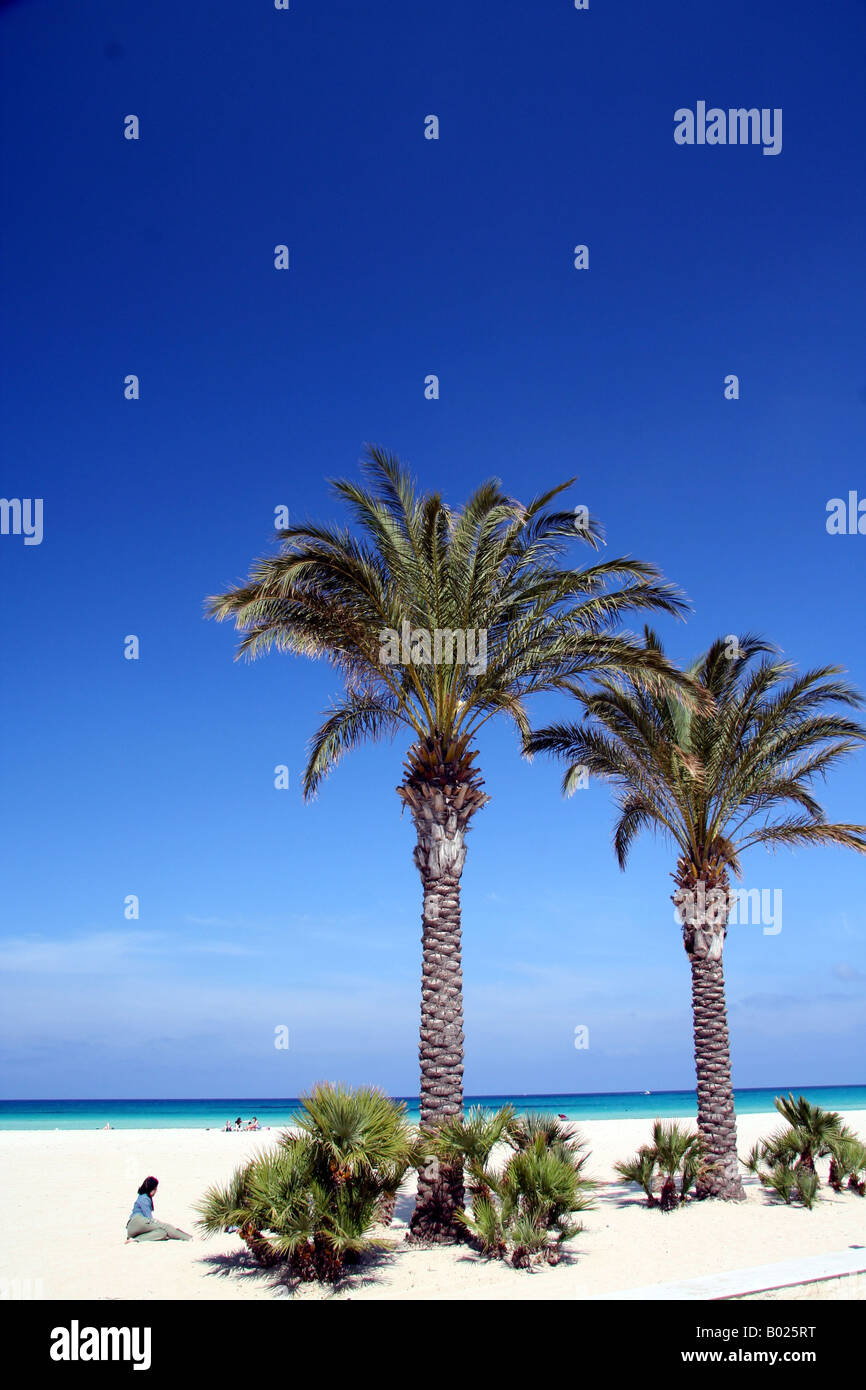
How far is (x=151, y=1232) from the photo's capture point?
38.0 feet

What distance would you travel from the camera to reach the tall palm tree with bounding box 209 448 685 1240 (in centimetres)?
1276

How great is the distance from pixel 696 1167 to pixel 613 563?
31.5ft

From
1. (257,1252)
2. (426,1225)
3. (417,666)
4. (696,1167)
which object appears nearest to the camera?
(257,1252)

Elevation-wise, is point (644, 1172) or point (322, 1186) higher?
point (322, 1186)

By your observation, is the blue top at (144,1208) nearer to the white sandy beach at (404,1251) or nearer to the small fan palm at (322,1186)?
the white sandy beach at (404,1251)

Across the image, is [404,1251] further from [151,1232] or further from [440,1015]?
[151,1232]

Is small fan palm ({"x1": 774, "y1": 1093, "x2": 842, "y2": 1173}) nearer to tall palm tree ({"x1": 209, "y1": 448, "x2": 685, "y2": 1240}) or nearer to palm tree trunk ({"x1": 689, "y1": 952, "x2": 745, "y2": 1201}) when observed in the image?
palm tree trunk ({"x1": 689, "y1": 952, "x2": 745, "y2": 1201})

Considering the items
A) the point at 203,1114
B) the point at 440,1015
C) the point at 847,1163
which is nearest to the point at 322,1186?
the point at 440,1015

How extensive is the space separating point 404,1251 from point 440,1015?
2.69m

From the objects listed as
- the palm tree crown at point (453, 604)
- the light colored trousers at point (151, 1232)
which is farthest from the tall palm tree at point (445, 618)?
the light colored trousers at point (151, 1232)

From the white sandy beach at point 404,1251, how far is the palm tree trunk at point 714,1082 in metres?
0.47
